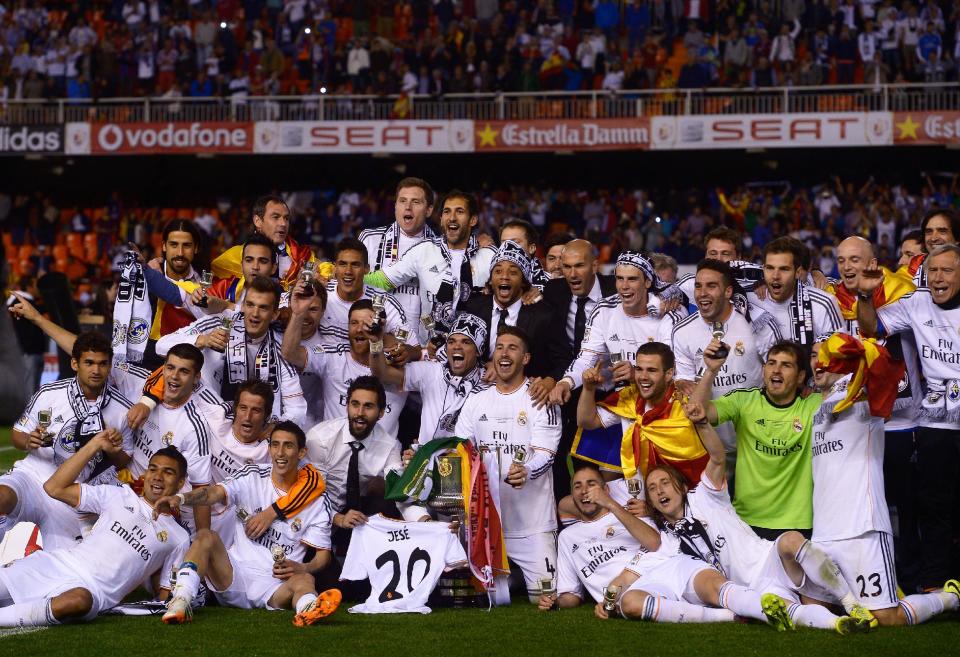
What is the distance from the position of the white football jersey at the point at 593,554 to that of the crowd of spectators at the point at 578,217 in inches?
523

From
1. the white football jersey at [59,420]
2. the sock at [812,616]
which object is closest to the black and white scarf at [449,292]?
the white football jersey at [59,420]

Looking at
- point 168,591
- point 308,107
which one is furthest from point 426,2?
point 168,591

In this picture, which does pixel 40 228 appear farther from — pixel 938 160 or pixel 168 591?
pixel 168 591

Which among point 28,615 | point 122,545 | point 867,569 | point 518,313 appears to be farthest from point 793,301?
point 28,615

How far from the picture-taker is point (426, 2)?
26.1 m

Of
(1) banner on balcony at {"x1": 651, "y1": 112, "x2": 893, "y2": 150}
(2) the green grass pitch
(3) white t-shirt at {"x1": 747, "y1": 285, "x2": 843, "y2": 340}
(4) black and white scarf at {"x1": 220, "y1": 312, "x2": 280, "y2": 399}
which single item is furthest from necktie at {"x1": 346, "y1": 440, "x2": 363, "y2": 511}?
(1) banner on balcony at {"x1": 651, "y1": 112, "x2": 893, "y2": 150}

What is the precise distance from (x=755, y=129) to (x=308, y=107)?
851 centimetres

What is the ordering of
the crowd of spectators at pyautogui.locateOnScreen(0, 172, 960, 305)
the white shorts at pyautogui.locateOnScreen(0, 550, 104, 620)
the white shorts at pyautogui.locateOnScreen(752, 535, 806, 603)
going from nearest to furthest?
the white shorts at pyautogui.locateOnScreen(0, 550, 104, 620)
the white shorts at pyautogui.locateOnScreen(752, 535, 806, 603)
the crowd of spectators at pyautogui.locateOnScreen(0, 172, 960, 305)

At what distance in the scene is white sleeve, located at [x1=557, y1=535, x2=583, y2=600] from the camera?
23.5ft

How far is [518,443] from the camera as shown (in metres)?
7.55

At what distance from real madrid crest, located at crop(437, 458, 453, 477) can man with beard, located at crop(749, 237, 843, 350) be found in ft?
7.32

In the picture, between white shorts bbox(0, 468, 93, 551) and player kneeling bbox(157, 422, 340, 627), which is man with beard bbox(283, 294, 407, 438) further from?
white shorts bbox(0, 468, 93, 551)

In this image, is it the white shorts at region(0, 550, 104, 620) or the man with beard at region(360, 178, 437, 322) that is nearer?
the white shorts at region(0, 550, 104, 620)

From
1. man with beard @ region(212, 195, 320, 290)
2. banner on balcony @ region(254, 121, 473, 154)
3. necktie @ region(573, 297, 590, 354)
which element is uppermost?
banner on balcony @ region(254, 121, 473, 154)
